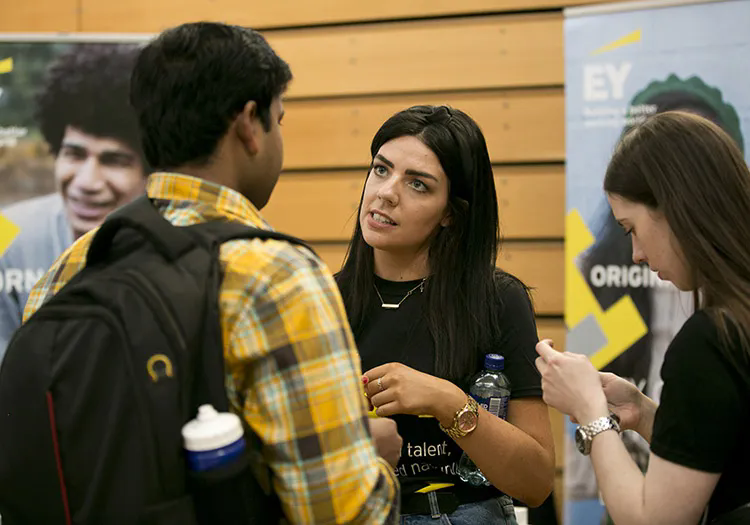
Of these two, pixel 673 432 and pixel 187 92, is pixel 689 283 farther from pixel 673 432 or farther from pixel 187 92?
pixel 187 92

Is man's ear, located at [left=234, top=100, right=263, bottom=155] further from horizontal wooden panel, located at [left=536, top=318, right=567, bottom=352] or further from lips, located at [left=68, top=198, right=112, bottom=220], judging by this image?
horizontal wooden panel, located at [left=536, top=318, right=567, bottom=352]

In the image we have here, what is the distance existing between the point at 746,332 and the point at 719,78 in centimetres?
169

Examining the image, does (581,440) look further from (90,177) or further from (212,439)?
(90,177)

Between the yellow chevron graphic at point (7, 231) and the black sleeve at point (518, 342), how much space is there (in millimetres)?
2132

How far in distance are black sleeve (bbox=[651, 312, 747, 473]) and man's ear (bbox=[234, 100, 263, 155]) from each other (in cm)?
71

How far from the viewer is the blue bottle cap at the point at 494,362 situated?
1.39 m

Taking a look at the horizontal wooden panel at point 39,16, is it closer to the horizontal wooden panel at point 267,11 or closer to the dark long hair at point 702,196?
the horizontal wooden panel at point 267,11

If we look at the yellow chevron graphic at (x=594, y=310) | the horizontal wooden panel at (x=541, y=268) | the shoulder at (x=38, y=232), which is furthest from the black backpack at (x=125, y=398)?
the horizontal wooden panel at (x=541, y=268)

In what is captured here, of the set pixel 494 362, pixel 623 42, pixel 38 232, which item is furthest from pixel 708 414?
pixel 38 232

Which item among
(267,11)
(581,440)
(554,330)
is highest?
(267,11)

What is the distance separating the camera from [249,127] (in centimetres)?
92

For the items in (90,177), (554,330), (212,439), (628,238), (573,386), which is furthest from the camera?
(554,330)

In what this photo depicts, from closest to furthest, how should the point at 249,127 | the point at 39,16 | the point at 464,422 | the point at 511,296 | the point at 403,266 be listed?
the point at 249,127 < the point at 464,422 < the point at 511,296 < the point at 403,266 < the point at 39,16

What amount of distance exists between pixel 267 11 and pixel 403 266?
2.00m
